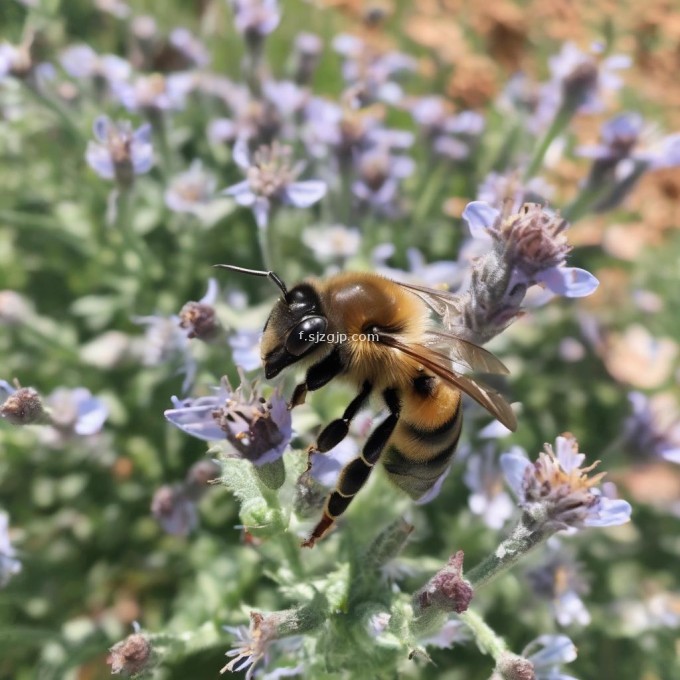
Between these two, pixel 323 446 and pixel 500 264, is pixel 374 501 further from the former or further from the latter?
pixel 500 264

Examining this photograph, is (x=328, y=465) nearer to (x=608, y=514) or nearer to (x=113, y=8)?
(x=608, y=514)

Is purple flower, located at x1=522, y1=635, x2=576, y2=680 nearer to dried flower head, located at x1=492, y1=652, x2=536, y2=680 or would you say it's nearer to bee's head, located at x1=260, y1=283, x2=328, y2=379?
dried flower head, located at x1=492, y1=652, x2=536, y2=680

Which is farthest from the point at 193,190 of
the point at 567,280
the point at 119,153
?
the point at 567,280

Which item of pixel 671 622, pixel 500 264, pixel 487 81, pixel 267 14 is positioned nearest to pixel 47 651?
pixel 500 264

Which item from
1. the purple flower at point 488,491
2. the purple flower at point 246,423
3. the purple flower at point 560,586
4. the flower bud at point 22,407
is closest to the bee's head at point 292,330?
the purple flower at point 246,423

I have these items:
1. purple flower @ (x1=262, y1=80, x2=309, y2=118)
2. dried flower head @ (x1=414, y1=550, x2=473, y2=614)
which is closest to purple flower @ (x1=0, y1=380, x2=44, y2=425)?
dried flower head @ (x1=414, y1=550, x2=473, y2=614)

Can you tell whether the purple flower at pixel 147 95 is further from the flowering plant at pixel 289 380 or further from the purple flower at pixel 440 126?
the purple flower at pixel 440 126
